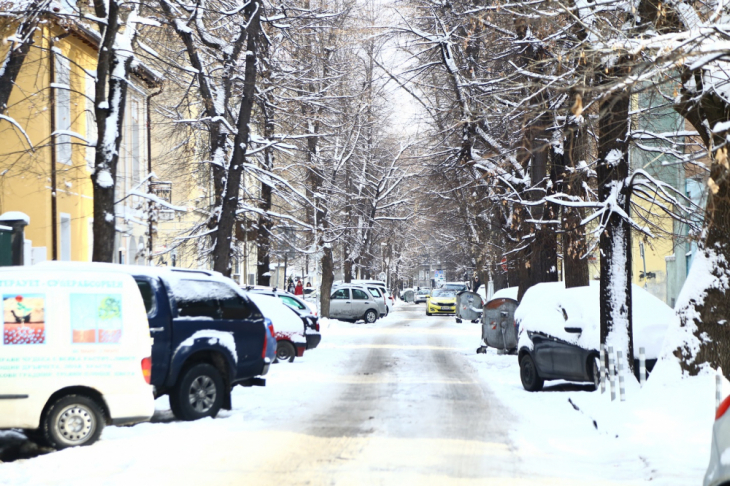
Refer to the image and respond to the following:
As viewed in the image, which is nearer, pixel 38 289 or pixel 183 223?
pixel 38 289

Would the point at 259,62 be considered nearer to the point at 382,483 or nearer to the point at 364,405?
the point at 364,405

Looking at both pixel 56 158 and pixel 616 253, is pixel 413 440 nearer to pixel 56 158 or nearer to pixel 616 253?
pixel 616 253

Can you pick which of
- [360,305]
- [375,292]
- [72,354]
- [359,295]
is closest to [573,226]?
[72,354]

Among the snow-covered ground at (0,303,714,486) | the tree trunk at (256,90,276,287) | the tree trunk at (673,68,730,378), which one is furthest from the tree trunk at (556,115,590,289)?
the tree trunk at (256,90,276,287)

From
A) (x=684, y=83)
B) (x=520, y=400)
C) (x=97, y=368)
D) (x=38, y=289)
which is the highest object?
(x=684, y=83)

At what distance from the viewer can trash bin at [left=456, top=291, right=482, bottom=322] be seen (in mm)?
45625

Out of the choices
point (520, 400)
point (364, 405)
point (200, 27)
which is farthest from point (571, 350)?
point (200, 27)

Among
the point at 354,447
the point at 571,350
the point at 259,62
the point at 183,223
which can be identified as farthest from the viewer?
the point at 183,223

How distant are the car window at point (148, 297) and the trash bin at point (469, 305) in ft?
111

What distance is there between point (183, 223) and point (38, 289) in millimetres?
40268

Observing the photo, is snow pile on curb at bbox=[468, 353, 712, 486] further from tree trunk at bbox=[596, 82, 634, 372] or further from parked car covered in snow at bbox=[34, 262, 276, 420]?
parked car covered in snow at bbox=[34, 262, 276, 420]

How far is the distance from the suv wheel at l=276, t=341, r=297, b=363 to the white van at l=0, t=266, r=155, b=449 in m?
11.7

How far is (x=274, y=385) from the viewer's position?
17.5m

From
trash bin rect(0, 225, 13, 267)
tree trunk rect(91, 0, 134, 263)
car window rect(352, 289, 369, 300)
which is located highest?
tree trunk rect(91, 0, 134, 263)
